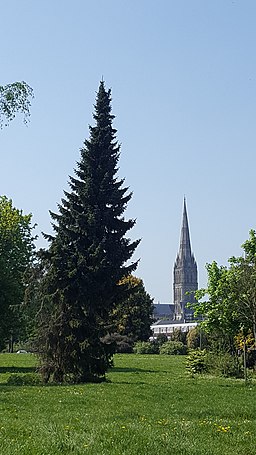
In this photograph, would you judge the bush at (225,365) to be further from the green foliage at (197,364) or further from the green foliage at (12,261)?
the green foliage at (12,261)

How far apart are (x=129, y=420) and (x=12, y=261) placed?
1382 inches

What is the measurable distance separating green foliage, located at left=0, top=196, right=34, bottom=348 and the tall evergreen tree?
9.92 m

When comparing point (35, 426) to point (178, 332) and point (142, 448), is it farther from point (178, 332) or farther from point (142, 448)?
point (178, 332)

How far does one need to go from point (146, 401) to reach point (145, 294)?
202 ft

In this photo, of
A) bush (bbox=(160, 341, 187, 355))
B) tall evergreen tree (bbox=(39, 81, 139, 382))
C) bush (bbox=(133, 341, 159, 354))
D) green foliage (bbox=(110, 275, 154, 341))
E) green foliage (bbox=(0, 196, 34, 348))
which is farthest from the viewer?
green foliage (bbox=(110, 275, 154, 341))

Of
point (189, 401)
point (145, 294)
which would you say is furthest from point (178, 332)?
point (189, 401)

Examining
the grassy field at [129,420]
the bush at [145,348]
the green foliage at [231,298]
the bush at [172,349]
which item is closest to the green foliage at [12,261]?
the green foliage at [231,298]

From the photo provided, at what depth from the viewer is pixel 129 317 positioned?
78625 millimetres

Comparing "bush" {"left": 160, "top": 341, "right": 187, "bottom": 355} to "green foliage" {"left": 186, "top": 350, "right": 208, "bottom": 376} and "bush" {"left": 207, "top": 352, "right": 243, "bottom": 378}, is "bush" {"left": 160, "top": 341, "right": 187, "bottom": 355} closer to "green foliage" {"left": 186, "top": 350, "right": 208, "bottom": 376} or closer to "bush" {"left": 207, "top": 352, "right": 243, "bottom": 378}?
"green foliage" {"left": 186, "top": 350, "right": 208, "bottom": 376}

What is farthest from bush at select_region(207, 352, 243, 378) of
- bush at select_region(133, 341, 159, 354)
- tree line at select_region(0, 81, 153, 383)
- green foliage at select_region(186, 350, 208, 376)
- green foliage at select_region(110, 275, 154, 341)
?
green foliage at select_region(110, 275, 154, 341)

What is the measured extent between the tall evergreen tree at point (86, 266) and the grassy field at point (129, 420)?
16.0ft

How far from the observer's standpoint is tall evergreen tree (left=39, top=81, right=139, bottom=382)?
30.4 m

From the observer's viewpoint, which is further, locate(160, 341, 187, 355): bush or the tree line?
locate(160, 341, 187, 355): bush

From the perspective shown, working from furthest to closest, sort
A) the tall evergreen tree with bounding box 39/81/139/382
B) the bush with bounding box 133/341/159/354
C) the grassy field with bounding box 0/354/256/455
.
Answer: the bush with bounding box 133/341/159/354
the tall evergreen tree with bounding box 39/81/139/382
the grassy field with bounding box 0/354/256/455
